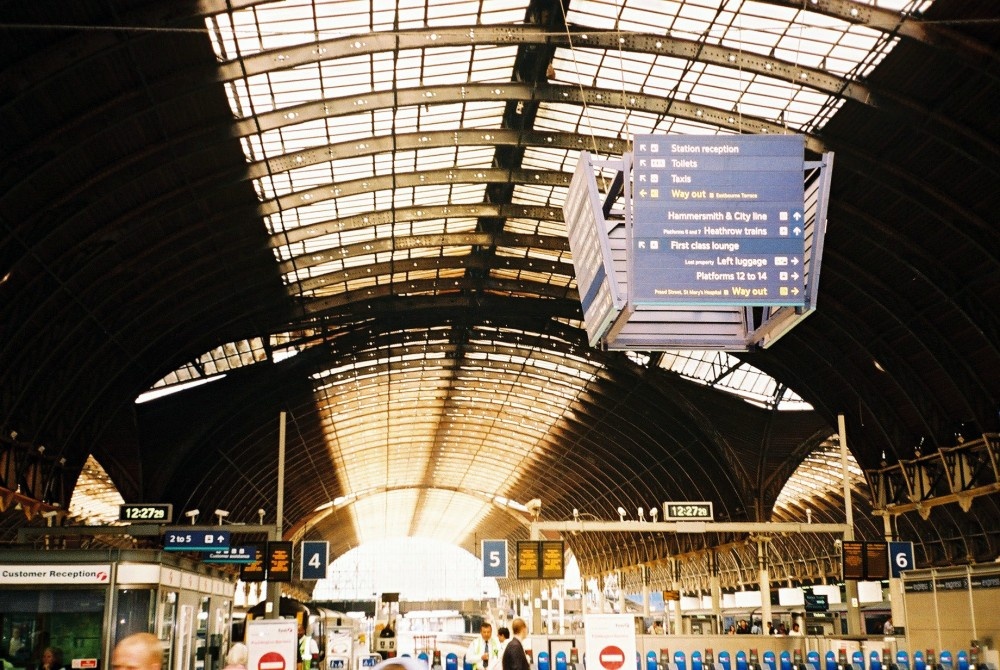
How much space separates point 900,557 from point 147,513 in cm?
2534

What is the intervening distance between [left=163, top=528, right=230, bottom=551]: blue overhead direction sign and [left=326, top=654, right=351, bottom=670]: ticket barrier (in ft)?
16.4

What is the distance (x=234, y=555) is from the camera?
35219 mm

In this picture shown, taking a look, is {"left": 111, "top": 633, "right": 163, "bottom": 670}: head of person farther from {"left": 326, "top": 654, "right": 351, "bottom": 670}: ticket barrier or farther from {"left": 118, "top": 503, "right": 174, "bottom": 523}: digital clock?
{"left": 118, "top": 503, "right": 174, "bottom": 523}: digital clock

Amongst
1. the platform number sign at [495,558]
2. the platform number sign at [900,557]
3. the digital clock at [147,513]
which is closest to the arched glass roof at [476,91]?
the digital clock at [147,513]

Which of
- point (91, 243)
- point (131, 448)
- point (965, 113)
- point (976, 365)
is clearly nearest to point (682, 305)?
point (965, 113)

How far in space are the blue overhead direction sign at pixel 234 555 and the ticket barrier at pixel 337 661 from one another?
4.35 meters

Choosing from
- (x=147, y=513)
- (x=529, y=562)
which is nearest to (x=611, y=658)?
(x=147, y=513)

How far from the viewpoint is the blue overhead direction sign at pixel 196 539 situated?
111 ft

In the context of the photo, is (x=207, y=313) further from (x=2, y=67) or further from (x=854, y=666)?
(x=854, y=666)

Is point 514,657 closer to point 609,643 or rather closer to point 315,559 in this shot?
point 609,643

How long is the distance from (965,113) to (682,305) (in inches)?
530

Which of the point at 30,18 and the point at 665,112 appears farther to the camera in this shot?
the point at 665,112

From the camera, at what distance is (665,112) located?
2988 cm

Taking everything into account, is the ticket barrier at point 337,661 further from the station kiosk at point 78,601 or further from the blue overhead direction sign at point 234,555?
the station kiosk at point 78,601
